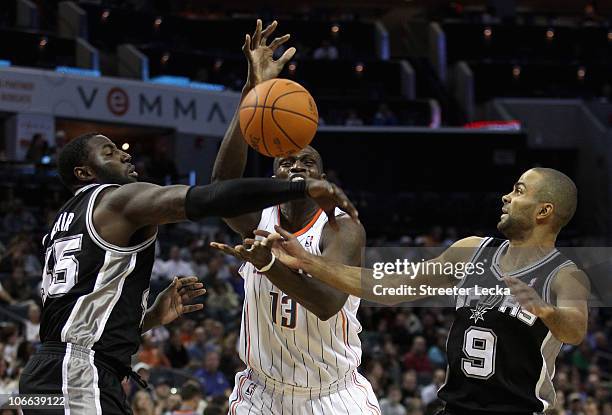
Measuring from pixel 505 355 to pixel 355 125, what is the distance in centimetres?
2024

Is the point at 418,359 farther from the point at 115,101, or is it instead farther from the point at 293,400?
the point at 115,101

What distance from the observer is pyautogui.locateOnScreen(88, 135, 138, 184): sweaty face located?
531 cm

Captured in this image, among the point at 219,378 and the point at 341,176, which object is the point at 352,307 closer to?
the point at 219,378

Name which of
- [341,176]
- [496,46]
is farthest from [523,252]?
[496,46]

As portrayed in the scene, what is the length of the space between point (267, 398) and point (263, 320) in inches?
17.6

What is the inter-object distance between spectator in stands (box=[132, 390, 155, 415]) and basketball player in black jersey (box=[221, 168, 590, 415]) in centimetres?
554

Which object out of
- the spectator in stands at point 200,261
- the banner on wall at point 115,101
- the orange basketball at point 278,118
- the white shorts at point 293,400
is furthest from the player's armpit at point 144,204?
the banner on wall at point 115,101

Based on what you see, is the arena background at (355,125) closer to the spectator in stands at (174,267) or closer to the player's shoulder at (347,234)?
the spectator in stands at (174,267)

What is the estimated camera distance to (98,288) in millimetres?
4984

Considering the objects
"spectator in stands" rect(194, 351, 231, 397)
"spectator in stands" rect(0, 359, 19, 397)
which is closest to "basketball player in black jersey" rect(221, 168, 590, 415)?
"spectator in stands" rect(0, 359, 19, 397)

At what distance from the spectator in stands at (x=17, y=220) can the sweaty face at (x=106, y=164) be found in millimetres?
11365

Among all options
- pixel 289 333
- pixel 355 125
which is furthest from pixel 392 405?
pixel 355 125

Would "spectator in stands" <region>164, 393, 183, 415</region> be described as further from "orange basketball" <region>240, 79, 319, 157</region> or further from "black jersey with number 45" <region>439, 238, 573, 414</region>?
"black jersey with number 45" <region>439, 238, 573, 414</region>

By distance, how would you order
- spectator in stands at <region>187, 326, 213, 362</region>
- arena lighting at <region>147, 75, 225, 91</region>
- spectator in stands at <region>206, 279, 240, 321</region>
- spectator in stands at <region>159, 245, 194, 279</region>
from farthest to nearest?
1. arena lighting at <region>147, 75, 225, 91</region>
2. spectator in stands at <region>159, 245, 194, 279</region>
3. spectator in stands at <region>206, 279, 240, 321</region>
4. spectator in stands at <region>187, 326, 213, 362</region>
